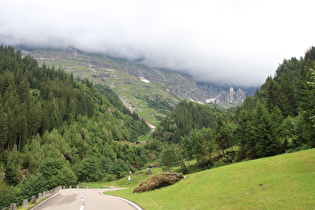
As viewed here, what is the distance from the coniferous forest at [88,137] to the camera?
6041cm

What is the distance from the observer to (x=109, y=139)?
15600 centimetres

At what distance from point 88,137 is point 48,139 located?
29.8 meters

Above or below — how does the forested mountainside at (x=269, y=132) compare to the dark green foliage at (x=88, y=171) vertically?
above

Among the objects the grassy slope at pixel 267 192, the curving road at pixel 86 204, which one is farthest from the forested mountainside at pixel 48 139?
the grassy slope at pixel 267 192

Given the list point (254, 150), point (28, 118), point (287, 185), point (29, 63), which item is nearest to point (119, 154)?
point (28, 118)

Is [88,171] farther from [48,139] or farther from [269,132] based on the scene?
[269,132]

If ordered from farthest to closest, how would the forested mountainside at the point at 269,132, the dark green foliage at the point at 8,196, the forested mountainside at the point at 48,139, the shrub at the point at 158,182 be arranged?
the forested mountainside at the point at 48,139 → the dark green foliage at the point at 8,196 → the forested mountainside at the point at 269,132 → the shrub at the point at 158,182

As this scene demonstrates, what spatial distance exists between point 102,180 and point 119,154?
127ft

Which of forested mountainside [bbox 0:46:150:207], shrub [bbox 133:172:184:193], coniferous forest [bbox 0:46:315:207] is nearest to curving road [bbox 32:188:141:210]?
shrub [bbox 133:172:184:193]

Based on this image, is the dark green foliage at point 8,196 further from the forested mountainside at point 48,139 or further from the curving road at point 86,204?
the curving road at point 86,204

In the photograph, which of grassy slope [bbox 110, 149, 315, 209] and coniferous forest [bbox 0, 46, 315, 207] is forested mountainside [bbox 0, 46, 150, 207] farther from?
grassy slope [bbox 110, 149, 315, 209]

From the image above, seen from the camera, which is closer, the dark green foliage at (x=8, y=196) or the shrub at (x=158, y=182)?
the shrub at (x=158, y=182)

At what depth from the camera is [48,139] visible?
108938 mm

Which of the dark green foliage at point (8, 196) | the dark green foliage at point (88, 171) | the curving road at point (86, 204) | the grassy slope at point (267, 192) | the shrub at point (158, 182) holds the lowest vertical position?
the dark green foliage at point (88, 171)
